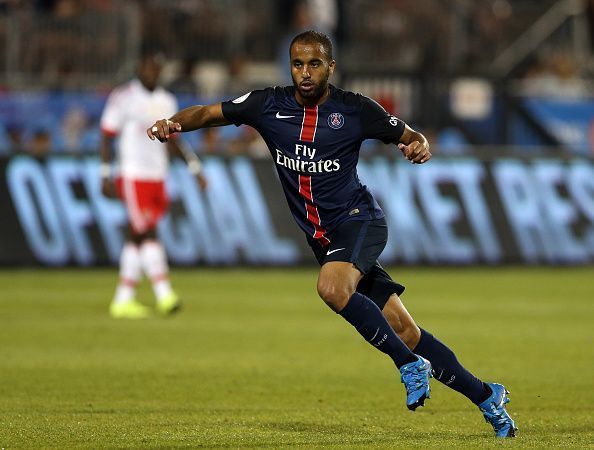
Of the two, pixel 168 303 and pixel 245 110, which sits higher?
pixel 245 110

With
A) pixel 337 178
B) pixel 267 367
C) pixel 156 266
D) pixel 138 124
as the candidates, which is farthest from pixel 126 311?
pixel 337 178

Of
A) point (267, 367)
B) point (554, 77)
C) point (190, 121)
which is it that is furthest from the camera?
point (554, 77)

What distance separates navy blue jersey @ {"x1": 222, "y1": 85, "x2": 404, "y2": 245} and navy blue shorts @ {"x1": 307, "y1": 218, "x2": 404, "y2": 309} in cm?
7

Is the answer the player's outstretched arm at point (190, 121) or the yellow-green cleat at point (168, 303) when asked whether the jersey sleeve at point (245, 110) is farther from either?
the yellow-green cleat at point (168, 303)

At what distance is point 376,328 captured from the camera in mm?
7180

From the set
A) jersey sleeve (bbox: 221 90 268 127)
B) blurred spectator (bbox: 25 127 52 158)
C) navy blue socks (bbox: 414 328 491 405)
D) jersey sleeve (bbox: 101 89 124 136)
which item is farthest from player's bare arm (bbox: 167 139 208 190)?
navy blue socks (bbox: 414 328 491 405)

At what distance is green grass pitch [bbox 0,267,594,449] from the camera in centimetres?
753

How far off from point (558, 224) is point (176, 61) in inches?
309

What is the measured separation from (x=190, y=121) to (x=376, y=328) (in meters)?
1.64

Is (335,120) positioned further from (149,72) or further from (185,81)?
(185,81)

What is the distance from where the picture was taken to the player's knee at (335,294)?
7238mm

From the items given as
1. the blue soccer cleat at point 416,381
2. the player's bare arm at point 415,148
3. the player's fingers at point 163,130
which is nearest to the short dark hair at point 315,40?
the player's bare arm at point 415,148

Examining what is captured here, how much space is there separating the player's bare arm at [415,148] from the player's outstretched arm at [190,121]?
1061mm

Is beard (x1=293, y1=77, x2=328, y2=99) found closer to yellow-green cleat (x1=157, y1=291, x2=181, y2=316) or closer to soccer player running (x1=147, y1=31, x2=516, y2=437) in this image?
soccer player running (x1=147, y1=31, x2=516, y2=437)
